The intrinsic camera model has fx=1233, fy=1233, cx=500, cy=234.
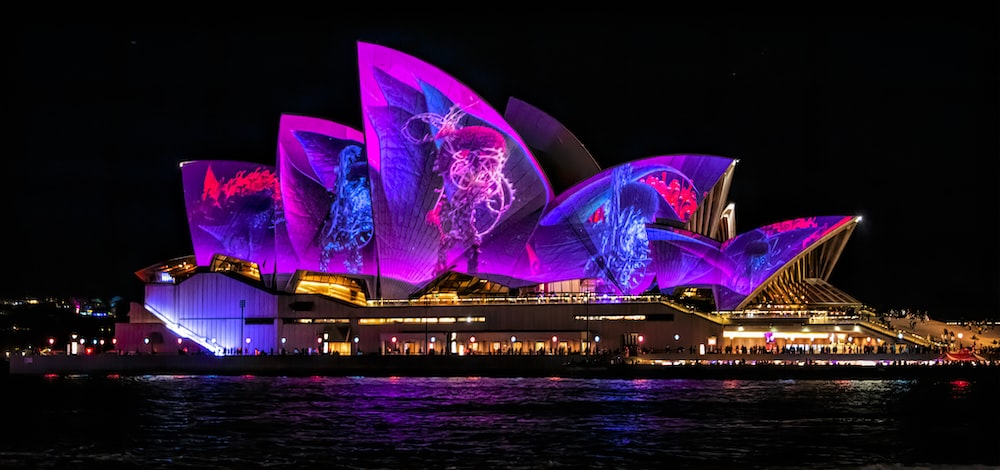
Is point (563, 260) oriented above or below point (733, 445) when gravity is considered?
above

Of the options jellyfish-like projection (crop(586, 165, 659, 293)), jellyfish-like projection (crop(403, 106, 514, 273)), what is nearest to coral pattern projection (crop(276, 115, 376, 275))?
jellyfish-like projection (crop(403, 106, 514, 273))

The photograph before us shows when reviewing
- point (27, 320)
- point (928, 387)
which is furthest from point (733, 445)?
point (27, 320)

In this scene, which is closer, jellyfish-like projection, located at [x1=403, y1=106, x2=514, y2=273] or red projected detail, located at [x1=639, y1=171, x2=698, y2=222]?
jellyfish-like projection, located at [x1=403, y1=106, x2=514, y2=273]

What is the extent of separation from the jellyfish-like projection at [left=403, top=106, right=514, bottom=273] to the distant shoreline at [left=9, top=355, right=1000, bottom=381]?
28.7 feet

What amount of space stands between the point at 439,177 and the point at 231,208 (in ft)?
62.9

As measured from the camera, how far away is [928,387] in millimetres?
58438

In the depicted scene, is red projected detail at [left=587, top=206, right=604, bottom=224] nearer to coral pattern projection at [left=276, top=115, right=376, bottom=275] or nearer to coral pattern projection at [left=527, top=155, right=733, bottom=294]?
coral pattern projection at [left=527, top=155, right=733, bottom=294]

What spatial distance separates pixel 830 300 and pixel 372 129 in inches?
1263

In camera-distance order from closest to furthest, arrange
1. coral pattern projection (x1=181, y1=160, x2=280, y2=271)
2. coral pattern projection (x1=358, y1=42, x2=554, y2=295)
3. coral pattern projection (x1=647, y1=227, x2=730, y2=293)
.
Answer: coral pattern projection (x1=358, y1=42, x2=554, y2=295) → coral pattern projection (x1=647, y1=227, x2=730, y2=293) → coral pattern projection (x1=181, y1=160, x2=280, y2=271)

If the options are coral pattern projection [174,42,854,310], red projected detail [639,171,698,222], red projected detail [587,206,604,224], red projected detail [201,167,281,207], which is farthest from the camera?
red projected detail [201,167,281,207]

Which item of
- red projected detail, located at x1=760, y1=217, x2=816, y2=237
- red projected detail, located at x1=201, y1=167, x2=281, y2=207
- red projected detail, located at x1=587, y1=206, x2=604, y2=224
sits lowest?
red projected detail, located at x1=760, y1=217, x2=816, y2=237

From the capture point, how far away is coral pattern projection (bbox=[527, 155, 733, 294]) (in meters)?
76.4

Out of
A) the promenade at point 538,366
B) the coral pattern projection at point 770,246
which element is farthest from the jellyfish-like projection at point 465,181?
the coral pattern projection at point 770,246

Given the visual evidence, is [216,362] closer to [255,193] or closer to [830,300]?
[255,193]
